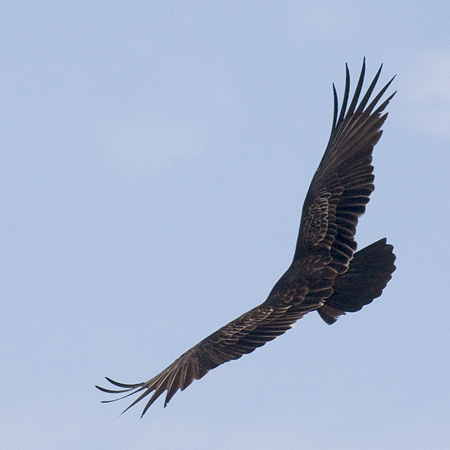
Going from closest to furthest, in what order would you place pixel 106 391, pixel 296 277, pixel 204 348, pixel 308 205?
pixel 106 391, pixel 204 348, pixel 296 277, pixel 308 205

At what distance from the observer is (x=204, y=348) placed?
11477mm

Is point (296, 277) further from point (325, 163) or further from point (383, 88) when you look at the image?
point (383, 88)

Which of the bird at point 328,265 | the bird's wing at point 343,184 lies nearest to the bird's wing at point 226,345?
the bird at point 328,265

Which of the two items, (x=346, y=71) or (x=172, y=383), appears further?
(x=346, y=71)

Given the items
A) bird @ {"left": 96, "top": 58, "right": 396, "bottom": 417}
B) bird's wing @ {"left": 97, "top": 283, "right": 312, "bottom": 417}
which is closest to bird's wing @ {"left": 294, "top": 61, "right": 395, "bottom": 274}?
bird @ {"left": 96, "top": 58, "right": 396, "bottom": 417}

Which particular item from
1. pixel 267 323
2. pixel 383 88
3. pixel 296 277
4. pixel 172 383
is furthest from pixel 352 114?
pixel 172 383

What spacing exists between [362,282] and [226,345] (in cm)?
204

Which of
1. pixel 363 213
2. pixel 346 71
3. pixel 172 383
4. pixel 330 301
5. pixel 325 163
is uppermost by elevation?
pixel 346 71

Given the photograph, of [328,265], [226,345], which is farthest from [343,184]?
[226,345]

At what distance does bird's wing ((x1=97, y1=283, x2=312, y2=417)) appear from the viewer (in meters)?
10.8

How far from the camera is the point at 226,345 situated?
37.8 feet

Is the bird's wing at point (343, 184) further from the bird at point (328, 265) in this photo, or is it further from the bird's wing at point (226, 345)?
the bird's wing at point (226, 345)

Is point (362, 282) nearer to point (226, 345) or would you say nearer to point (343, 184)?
point (343, 184)

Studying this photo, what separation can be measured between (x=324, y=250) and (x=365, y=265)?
53 cm
